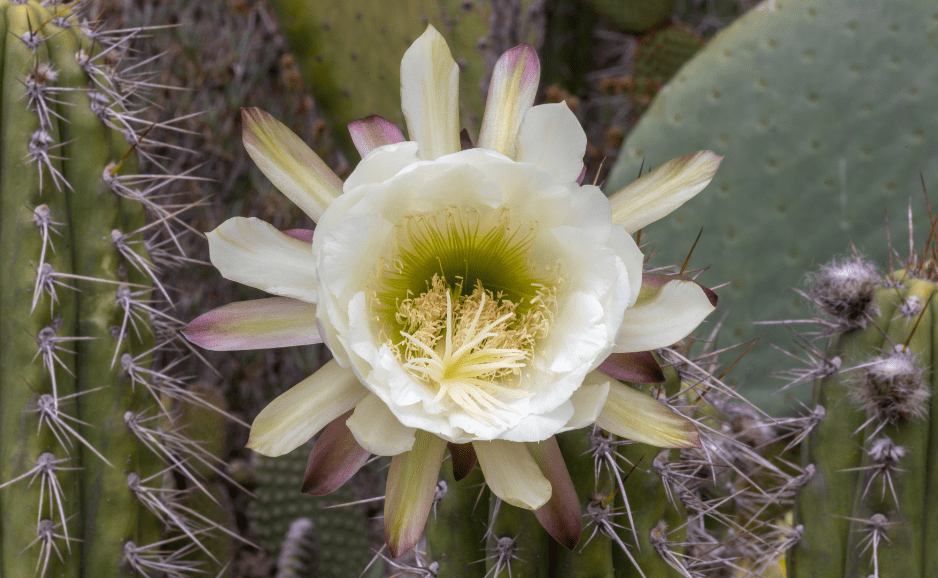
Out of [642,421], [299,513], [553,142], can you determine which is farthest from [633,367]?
[299,513]

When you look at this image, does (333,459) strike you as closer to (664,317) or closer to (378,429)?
(378,429)

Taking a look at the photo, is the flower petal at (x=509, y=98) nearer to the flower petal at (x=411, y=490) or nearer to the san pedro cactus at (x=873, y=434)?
the flower petal at (x=411, y=490)

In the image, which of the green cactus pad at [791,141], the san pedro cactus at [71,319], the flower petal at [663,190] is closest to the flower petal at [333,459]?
the flower petal at [663,190]

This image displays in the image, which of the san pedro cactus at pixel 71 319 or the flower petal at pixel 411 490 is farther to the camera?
the san pedro cactus at pixel 71 319

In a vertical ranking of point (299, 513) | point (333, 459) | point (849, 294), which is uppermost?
point (333, 459)

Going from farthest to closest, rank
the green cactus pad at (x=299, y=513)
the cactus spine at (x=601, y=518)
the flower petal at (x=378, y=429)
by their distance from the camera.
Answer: the green cactus pad at (x=299, y=513), the cactus spine at (x=601, y=518), the flower petal at (x=378, y=429)

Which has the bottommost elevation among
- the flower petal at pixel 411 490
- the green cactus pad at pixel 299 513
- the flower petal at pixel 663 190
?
the green cactus pad at pixel 299 513

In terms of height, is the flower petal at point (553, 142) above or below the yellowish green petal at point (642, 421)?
above
